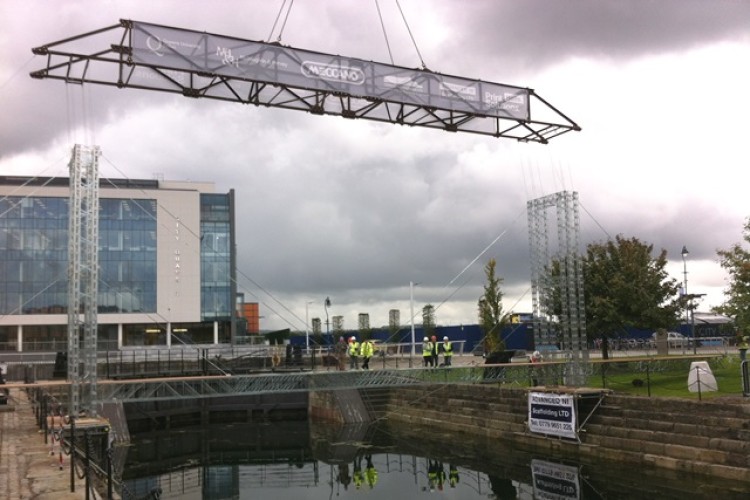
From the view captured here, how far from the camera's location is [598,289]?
98.1 feet

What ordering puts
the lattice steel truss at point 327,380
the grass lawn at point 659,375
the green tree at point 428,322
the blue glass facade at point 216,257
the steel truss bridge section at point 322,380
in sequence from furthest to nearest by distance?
the blue glass facade at point 216,257
the green tree at point 428,322
the grass lawn at point 659,375
the lattice steel truss at point 327,380
the steel truss bridge section at point 322,380

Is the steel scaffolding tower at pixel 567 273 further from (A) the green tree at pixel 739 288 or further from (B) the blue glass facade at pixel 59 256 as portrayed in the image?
(B) the blue glass facade at pixel 59 256

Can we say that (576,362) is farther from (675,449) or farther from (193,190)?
(193,190)

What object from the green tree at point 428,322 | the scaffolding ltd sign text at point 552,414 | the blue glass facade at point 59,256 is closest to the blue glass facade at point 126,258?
the blue glass facade at point 59,256

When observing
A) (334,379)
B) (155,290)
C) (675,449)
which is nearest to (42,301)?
(155,290)

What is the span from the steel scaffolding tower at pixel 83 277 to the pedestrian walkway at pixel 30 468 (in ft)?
4.89

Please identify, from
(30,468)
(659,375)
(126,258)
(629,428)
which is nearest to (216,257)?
(126,258)

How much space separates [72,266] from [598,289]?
832 inches

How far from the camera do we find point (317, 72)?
51.3ft

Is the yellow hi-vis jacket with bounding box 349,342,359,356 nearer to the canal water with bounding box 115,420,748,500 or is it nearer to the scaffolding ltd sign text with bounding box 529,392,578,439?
the canal water with bounding box 115,420,748,500

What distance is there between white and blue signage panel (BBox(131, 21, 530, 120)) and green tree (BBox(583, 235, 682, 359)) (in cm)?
1332

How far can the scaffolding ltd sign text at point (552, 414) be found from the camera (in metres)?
22.5

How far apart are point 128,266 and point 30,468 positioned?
4888 cm

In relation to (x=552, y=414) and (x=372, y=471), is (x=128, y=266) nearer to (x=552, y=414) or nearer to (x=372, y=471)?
(x=372, y=471)
